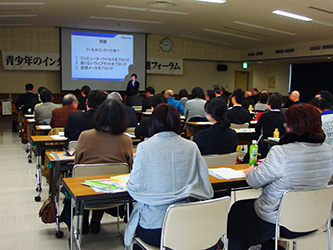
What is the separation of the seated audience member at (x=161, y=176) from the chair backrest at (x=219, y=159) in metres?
0.94

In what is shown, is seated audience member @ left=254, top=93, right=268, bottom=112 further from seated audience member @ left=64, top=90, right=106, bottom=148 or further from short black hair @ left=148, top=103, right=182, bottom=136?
short black hair @ left=148, top=103, right=182, bottom=136

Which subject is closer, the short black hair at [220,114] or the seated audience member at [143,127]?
the short black hair at [220,114]

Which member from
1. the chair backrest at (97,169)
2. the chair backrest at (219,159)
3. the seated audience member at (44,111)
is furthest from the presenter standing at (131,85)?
the chair backrest at (97,169)

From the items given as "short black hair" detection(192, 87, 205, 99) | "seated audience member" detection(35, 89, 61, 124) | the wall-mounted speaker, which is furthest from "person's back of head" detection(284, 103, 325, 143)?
the wall-mounted speaker

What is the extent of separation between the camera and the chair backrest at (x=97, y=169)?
2703 mm

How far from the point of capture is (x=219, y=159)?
3105 millimetres

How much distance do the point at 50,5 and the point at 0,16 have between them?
1858 millimetres

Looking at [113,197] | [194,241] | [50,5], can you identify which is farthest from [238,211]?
[50,5]

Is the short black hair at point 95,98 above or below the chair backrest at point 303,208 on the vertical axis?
above

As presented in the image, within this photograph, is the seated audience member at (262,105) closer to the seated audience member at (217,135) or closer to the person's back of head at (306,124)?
the seated audience member at (217,135)

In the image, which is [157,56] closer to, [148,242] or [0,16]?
[0,16]

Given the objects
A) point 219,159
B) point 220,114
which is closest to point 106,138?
point 219,159

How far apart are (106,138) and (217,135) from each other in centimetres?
106

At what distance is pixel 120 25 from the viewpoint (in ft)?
40.0
